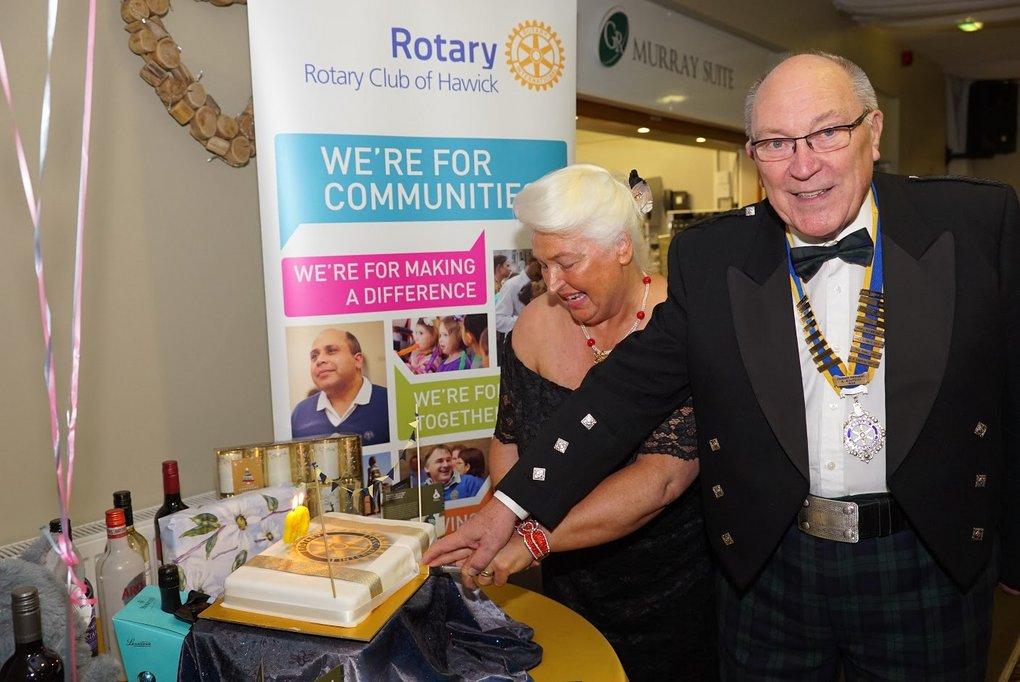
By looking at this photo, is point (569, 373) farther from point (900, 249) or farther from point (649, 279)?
point (900, 249)

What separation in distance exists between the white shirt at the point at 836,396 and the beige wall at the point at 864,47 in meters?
3.23

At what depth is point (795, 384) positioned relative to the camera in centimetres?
139

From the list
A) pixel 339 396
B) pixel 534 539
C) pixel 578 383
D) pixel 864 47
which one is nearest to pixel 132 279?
pixel 339 396

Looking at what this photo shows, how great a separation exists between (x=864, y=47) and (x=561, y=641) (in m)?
6.46

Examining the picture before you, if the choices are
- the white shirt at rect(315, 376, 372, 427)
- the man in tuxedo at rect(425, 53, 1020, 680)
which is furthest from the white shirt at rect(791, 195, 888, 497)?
the white shirt at rect(315, 376, 372, 427)

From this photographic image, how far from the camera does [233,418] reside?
103 inches

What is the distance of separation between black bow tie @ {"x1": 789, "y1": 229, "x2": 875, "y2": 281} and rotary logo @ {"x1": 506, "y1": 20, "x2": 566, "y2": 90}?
135cm

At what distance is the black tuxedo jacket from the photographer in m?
1.34

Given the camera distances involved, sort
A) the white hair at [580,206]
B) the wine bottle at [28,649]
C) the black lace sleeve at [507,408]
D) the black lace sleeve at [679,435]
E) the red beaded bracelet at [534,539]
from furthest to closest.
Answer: the black lace sleeve at [507,408]
the white hair at [580,206]
the black lace sleeve at [679,435]
the red beaded bracelet at [534,539]
the wine bottle at [28,649]

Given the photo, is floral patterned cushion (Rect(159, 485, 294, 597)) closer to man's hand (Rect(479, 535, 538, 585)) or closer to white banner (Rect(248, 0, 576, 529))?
man's hand (Rect(479, 535, 538, 585))

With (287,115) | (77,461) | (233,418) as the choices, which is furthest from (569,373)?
(77,461)

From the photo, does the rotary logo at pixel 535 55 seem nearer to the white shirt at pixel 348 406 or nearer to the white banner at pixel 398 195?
the white banner at pixel 398 195

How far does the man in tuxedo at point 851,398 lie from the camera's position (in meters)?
1.33

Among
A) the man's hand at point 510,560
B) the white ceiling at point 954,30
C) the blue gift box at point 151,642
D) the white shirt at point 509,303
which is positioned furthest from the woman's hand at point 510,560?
the white ceiling at point 954,30
